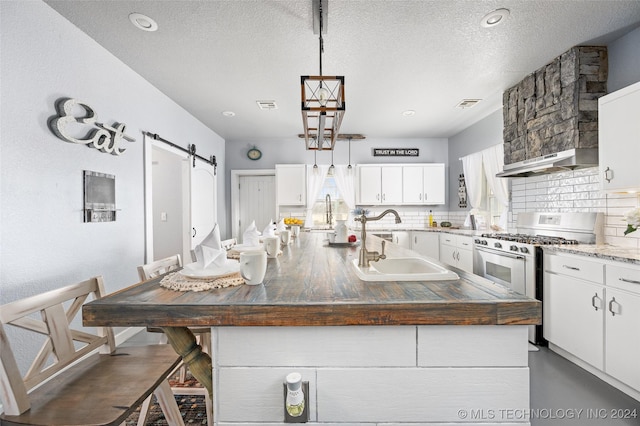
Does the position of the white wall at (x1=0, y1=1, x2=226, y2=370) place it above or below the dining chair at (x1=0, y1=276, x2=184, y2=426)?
above

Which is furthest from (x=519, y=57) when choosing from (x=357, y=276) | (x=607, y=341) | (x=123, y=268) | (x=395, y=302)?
(x=123, y=268)

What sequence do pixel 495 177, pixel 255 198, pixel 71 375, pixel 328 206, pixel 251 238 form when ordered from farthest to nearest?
pixel 255 198, pixel 328 206, pixel 495 177, pixel 251 238, pixel 71 375

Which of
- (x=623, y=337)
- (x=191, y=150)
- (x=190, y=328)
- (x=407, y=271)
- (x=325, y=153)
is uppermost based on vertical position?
(x=325, y=153)

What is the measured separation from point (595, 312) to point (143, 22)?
3958 mm

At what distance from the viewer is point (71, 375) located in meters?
1.28

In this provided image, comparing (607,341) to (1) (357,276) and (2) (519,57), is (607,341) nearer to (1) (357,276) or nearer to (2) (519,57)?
(1) (357,276)

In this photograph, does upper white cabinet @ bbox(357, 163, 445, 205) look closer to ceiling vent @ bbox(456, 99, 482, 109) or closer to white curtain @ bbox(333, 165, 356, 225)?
white curtain @ bbox(333, 165, 356, 225)

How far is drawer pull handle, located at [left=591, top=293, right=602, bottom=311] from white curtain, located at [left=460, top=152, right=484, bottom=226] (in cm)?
291

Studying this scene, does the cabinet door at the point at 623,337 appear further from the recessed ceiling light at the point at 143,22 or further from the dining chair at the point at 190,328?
the recessed ceiling light at the point at 143,22

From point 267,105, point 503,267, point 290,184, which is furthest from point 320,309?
point 290,184

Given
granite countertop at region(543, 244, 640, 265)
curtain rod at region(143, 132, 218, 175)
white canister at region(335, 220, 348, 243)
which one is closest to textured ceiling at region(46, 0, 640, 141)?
curtain rod at region(143, 132, 218, 175)

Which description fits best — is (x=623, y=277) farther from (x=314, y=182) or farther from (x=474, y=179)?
(x=314, y=182)

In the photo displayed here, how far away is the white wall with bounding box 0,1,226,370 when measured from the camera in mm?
1892

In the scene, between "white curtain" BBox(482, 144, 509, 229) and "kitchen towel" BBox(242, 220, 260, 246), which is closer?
"kitchen towel" BBox(242, 220, 260, 246)
